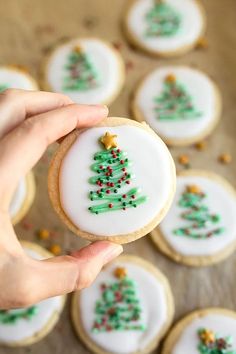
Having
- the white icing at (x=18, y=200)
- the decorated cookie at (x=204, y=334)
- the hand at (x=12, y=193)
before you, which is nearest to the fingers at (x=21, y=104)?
the hand at (x=12, y=193)

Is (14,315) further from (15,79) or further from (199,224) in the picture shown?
(15,79)

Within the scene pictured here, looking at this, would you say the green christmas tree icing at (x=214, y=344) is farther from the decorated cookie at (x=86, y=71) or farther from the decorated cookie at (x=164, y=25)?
the decorated cookie at (x=164, y=25)

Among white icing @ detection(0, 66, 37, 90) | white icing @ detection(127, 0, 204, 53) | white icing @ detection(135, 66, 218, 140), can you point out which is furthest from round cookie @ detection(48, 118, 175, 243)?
white icing @ detection(127, 0, 204, 53)

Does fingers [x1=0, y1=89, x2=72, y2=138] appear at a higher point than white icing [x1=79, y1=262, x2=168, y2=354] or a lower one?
higher

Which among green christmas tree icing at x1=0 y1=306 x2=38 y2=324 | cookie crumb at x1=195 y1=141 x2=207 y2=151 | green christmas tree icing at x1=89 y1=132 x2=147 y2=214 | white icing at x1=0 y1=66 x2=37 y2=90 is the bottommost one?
green christmas tree icing at x1=0 y1=306 x2=38 y2=324

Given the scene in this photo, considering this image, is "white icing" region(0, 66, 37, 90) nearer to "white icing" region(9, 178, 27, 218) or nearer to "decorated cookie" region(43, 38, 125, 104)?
"decorated cookie" region(43, 38, 125, 104)

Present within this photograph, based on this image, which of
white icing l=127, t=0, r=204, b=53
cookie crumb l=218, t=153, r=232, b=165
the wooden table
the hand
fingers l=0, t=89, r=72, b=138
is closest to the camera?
the hand

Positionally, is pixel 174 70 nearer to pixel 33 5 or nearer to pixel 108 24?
pixel 108 24

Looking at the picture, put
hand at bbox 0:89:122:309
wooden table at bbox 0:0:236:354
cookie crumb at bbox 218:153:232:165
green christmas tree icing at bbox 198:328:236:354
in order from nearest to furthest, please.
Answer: hand at bbox 0:89:122:309
green christmas tree icing at bbox 198:328:236:354
wooden table at bbox 0:0:236:354
cookie crumb at bbox 218:153:232:165
